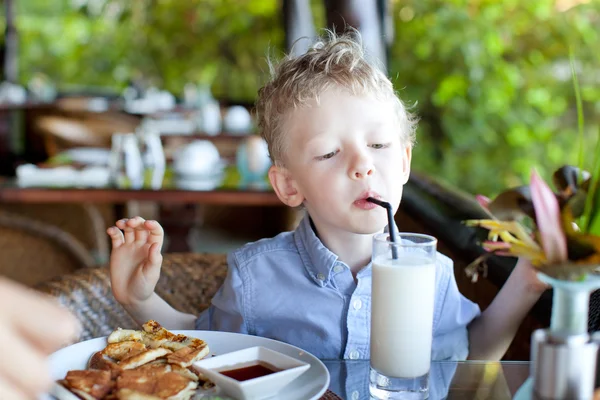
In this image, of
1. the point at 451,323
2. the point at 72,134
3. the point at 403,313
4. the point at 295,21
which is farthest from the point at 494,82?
the point at 403,313

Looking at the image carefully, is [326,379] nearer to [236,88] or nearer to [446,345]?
[446,345]

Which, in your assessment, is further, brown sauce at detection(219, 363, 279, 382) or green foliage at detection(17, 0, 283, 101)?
green foliage at detection(17, 0, 283, 101)

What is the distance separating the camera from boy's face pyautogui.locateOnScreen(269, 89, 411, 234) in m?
1.32

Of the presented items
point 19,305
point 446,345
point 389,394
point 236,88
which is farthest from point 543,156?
point 19,305

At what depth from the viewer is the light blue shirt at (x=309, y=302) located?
1.42 meters

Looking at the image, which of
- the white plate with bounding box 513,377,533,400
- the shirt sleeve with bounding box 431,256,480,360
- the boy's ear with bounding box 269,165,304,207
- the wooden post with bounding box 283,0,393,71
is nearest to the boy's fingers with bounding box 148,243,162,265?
the boy's ear with bounding box 269,165,304,207

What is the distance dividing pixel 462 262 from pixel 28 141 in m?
6.65

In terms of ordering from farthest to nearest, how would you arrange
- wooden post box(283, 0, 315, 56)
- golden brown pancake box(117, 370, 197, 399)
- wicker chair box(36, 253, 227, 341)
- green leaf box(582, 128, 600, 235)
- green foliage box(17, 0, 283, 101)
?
green foliage box(17, 0, 283, 101) < wooden post box(283, 0, 315, 56) < wicker chair box(36, 253, 227, 341) < golden brown pancake box(117, 370, 197, 399) < green leaf box(582, 128, 600, 235)

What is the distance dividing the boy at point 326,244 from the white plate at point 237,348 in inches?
7.4

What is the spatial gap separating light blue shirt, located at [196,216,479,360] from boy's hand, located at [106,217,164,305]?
0.16 metres

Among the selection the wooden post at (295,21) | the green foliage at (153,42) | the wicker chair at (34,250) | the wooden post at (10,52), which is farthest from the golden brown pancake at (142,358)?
the wooden post at (10,52)

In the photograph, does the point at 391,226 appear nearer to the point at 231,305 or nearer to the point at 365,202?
the point at 365,202

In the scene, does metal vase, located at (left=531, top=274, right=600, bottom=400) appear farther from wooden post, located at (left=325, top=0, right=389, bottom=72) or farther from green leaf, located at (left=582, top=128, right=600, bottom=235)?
wooden post, located at (left=325, top=0, right=389, bottom=72)

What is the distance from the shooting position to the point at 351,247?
1471 mm
